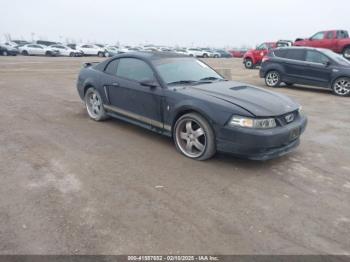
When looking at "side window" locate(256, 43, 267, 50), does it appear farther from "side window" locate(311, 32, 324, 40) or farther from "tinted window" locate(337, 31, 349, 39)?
"tinted window" locate(337, 31, 349, 39)

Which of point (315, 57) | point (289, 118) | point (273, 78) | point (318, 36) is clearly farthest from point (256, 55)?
point (289, 118)

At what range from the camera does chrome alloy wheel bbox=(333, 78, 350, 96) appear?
34.6 feet

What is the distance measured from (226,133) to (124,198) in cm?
157

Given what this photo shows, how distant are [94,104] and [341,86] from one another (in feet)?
27.8

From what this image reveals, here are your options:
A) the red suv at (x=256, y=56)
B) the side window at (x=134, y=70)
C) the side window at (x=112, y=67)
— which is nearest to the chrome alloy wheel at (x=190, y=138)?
the side window at (x=134, y=70)

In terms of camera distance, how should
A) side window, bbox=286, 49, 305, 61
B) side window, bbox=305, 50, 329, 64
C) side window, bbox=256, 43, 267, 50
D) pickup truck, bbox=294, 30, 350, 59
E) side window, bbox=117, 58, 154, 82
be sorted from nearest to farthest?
side window, bbox=117, 58, 154, 82
side window, bbox=305, 50, 329, 64
side window, bbox=286, 49, 305, 61
pickup truck, bbox=294, 30, 350, 59
side window, bbox=256, 43, 267, 50

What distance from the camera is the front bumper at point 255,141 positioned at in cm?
397

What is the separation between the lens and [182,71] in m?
5.23

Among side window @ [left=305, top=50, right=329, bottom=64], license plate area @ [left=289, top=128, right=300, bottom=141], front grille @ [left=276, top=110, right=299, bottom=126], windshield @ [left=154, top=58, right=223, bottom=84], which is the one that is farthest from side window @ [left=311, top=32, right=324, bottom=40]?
license plate area @ [left=289, top=128, right=300, bottom=141]

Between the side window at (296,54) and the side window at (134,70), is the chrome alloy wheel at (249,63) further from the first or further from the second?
the side window at (134,70)

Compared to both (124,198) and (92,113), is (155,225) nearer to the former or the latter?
(124,198)

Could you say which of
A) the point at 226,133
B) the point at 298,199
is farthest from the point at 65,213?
the point at 298,199

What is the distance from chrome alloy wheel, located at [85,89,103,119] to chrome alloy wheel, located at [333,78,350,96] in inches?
327

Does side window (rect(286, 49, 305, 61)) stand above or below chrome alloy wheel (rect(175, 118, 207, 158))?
above
